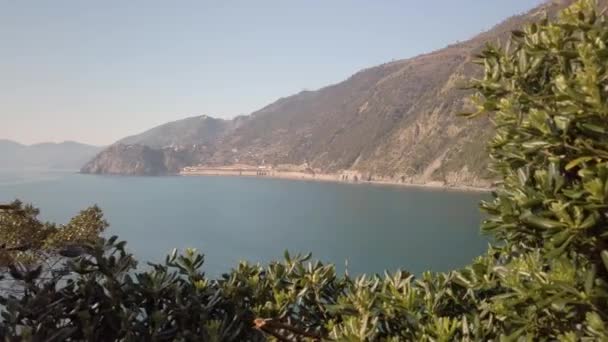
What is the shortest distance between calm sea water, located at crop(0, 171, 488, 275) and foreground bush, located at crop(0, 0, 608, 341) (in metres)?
29.6

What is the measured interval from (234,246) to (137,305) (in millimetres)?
60122

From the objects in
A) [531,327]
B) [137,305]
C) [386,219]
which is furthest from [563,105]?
[386,219]

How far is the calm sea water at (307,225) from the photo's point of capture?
5416cm

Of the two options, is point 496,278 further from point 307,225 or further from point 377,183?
A: point 377,183

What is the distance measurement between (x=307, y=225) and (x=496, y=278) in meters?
74.4

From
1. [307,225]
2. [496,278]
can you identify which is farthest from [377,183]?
[496,278]

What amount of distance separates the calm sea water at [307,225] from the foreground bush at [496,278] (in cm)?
2960

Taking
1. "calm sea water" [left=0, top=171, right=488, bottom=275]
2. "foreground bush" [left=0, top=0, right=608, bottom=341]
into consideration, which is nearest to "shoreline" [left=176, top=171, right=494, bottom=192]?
"calm sea water" [left=0, top=171, right=488, bottom=275]

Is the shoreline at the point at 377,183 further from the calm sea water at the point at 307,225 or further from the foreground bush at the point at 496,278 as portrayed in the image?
the foreground bush at the point at 496,278

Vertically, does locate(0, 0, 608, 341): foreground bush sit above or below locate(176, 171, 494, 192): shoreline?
above

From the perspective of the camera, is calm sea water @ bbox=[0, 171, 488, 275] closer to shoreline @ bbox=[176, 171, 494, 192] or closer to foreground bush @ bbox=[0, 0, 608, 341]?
shoreline @ bbox=[176, 171, 494, 192]

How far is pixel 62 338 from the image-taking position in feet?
9.03

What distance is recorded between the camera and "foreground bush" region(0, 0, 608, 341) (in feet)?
6.79

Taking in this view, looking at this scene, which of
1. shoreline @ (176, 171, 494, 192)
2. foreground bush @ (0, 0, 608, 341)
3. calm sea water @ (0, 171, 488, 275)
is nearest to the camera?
foreground bush @ (0, 0, 608, 341)
